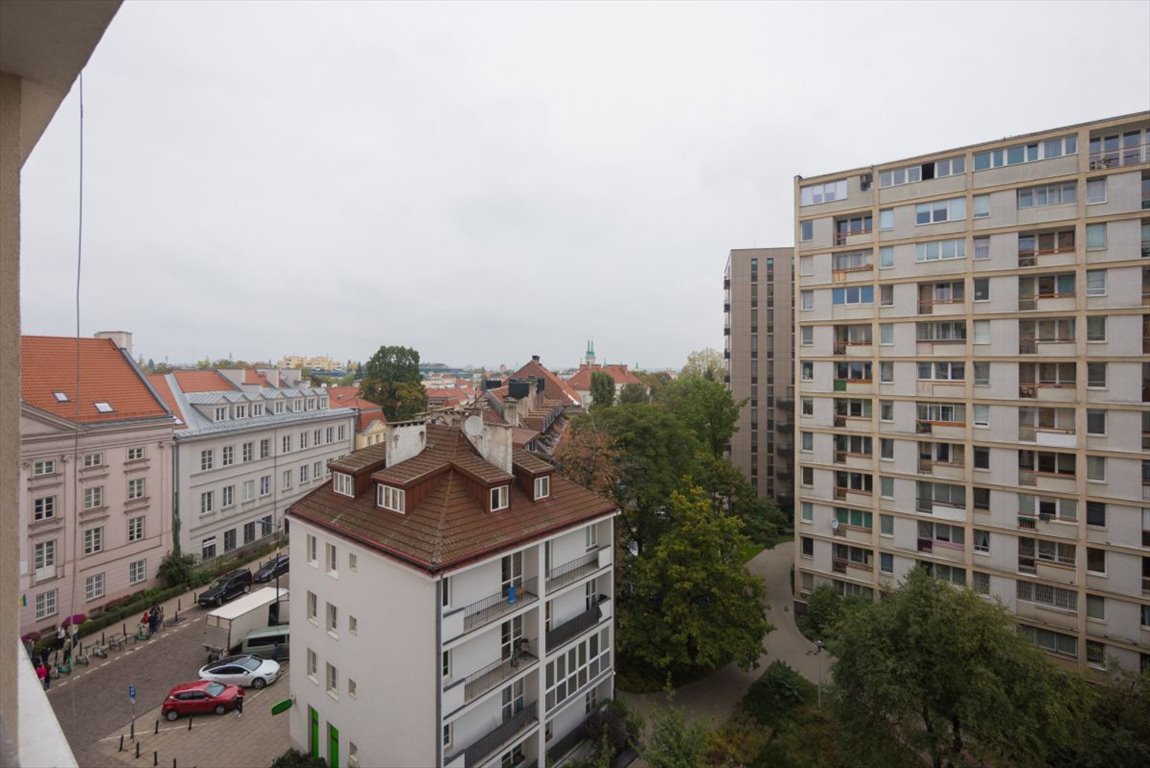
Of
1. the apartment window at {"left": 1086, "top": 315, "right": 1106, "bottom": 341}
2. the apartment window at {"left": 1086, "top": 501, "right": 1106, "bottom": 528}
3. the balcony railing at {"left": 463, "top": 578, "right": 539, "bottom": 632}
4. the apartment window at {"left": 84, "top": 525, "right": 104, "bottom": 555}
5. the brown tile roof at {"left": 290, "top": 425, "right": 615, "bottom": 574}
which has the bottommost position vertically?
the apartment window at {"left": 84, "top": 525, "right": 104, "bottom": 555}

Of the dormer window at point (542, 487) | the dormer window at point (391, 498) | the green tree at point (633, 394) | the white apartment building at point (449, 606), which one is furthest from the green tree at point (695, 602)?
the green tree at point (633, 394)

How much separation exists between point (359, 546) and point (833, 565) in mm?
23515

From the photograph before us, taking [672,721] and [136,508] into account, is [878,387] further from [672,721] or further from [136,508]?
[136,508]

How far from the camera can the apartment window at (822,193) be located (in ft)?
89.9

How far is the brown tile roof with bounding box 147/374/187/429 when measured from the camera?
32.1m

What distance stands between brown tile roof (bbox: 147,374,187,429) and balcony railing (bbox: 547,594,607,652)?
27064 millimetres

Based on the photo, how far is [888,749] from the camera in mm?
16438

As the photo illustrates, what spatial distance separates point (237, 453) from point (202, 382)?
6.97 metres

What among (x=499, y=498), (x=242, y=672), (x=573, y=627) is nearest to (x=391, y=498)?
(x=499, y=498)

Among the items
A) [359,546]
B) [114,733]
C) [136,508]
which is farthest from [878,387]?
[136,508]

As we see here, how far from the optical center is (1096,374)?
70.6ft

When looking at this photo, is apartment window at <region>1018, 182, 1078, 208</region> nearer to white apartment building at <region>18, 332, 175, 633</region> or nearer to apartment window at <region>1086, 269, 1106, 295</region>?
apartment window at <region>1086, 269, 1106, 295</region>

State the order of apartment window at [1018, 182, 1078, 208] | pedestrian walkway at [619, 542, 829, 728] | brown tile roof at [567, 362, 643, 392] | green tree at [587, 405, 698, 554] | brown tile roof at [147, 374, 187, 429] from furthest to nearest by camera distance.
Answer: brown tile roof at [567, 362, 643, 392] → brown tile roof at [147, 374, 187, 429] → green tree at [587, 405, 698, 554] → apartment window at [1018, 182, 1078, 208] → pedestrian walkway at [619, 542, 829, 728]

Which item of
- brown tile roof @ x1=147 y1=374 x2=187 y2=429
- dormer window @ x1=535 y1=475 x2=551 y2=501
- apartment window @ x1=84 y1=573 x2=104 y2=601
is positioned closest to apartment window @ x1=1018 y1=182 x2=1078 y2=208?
dormer window @ x1=535 y1=475 x2=551 y2=501
